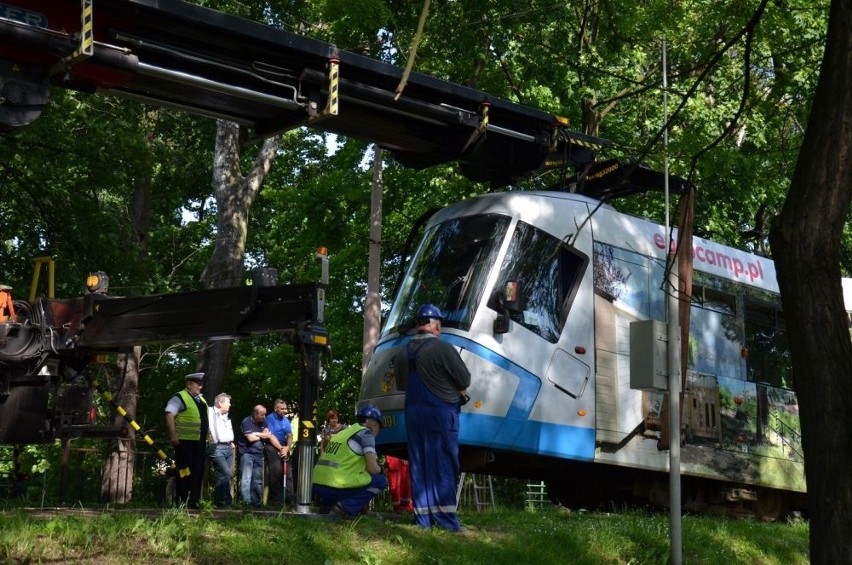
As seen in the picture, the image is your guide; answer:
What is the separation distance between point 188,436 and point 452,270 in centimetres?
364

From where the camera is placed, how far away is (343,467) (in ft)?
36.8

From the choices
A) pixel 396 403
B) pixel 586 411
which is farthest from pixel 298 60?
pixel 586 411

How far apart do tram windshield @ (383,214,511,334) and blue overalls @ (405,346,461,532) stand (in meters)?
2.94

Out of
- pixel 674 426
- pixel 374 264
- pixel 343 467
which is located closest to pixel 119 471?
pixel 374 264

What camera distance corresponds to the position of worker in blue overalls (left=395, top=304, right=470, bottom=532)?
10.3 m

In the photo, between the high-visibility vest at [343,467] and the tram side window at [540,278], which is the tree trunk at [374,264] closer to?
the tram side window at [540,278]

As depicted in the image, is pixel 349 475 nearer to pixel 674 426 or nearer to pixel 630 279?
pixel 674 426

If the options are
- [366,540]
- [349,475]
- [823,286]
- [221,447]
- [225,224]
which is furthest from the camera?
[225,224]

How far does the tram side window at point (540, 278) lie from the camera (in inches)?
536

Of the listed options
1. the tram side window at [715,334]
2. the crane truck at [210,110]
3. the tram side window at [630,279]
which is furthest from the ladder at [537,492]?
the crane truck at [210,110]

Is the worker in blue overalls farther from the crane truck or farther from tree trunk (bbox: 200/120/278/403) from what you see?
tree trunk (bbox: 200/120/278/403)

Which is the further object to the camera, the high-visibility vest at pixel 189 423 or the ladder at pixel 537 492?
the ladder at pixel 537 492

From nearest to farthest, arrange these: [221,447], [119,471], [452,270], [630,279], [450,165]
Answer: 1. [452,270]
2. [630,279]
3. [221,447]
4. [119,471]
5. [450,165]

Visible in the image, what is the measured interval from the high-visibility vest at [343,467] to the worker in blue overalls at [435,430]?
2.88ft
